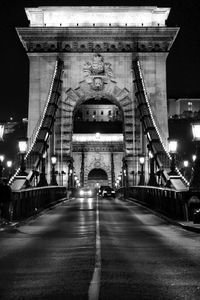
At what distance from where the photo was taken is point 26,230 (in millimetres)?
20484

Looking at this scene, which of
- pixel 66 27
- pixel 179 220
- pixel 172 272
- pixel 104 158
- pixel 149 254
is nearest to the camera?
pixel 172 272

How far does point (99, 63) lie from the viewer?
61344mm

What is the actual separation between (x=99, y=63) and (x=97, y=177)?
63.3 m

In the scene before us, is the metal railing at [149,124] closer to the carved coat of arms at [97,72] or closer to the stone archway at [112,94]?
the stone archway at [112,94]

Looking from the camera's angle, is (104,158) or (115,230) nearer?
(115,230)

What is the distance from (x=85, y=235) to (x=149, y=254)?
16.9ft

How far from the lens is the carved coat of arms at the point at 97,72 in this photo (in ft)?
201

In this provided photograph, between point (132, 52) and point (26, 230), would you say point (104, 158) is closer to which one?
point (132, 52)

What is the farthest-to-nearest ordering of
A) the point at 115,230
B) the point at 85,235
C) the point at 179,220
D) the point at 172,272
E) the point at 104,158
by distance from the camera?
1. the point at 104,158
2. the point at 179,220
3. the point at 115,230
4. the point at 85,235
5. the point at 172,272

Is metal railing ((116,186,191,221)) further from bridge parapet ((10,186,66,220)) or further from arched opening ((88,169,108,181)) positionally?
arched opening ((88,169,108,181))

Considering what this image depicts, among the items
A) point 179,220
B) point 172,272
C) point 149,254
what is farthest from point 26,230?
point 172,272

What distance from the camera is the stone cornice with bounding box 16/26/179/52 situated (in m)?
60.6

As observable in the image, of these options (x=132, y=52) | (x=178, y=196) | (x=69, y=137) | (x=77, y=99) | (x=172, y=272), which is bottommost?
(x=172, y=272)

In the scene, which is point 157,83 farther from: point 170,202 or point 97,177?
point 97,177
